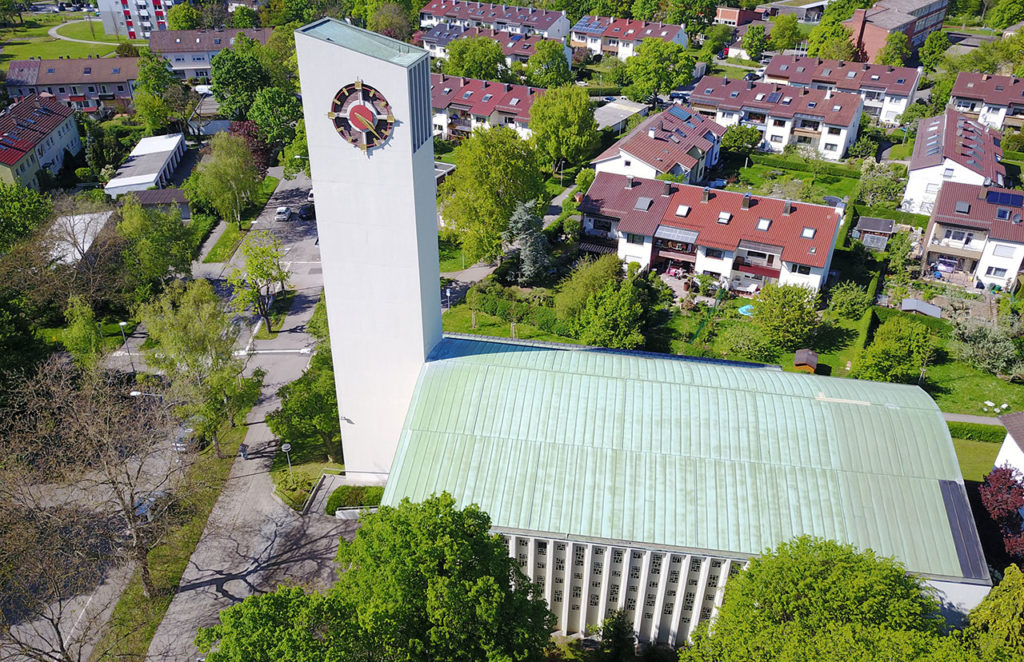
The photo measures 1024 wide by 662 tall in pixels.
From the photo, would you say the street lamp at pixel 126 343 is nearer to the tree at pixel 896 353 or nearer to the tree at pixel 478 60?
the tree at pixel 896 353

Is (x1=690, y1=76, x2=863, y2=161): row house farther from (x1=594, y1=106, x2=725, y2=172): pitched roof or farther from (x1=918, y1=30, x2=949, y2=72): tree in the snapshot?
(x1=918, y1=30, x2=949, y2=72): tree

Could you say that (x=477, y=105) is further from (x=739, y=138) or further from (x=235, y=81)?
(x=235, y=81)

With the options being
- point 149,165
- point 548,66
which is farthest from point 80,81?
point 548,66

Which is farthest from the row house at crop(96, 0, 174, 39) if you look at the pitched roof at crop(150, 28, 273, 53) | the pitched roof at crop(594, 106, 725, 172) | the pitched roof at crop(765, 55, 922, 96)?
the pitched roof at crop(765, 55, 922, 96)

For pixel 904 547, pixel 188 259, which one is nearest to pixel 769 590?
pixel 904 547

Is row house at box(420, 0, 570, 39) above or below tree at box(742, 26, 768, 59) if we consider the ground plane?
above

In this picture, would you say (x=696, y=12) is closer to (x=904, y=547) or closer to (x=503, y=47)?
(x=503, y=47)
